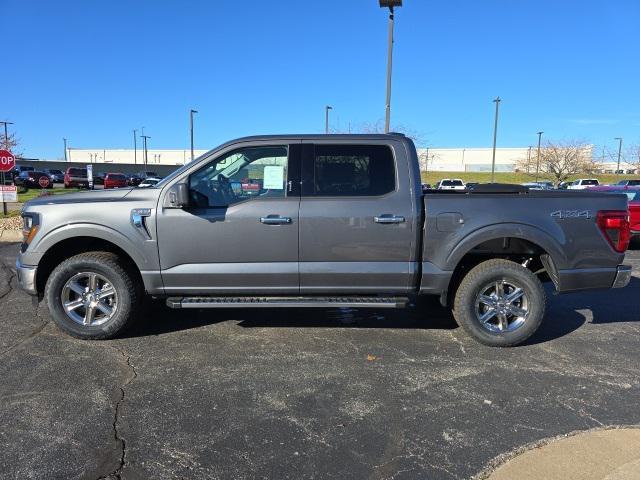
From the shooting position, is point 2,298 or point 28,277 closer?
point 28,277

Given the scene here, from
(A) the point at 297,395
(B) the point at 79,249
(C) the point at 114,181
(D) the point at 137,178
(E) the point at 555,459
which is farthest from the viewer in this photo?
(D) the point at 137,178

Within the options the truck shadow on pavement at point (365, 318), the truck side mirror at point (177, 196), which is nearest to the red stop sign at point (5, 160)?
the truck shadow on pavement at point (365, 318)

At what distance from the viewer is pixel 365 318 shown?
5.83 meters

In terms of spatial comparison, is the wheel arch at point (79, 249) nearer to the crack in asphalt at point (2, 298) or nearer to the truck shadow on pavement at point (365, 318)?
the crack in asphalt at point (2, 298)

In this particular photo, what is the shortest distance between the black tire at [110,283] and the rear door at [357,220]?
5.56 feet

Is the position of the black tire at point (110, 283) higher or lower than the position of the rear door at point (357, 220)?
lower

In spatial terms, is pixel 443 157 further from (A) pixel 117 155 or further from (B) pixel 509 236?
(B) pixel 509 236

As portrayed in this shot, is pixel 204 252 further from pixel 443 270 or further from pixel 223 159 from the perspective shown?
pixel 443 270

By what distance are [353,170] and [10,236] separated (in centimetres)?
1086

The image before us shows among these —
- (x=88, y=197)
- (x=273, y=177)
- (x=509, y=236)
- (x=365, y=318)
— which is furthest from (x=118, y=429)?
(x=509, y=236)

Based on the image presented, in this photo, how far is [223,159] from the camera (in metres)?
4.87

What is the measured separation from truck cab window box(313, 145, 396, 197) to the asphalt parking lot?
1.51 m

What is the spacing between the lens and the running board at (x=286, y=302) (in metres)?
4.77

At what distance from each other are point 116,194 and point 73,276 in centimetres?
89
